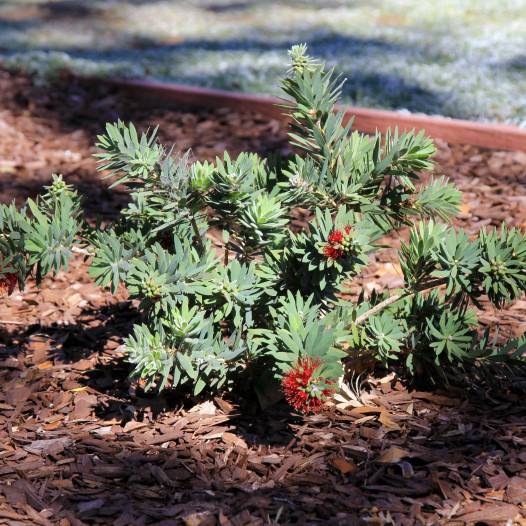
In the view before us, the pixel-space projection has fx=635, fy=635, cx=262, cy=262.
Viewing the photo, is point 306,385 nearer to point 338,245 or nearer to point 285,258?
point 338,245

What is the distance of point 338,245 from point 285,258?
1.17 feet

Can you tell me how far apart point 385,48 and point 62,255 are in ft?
19.6

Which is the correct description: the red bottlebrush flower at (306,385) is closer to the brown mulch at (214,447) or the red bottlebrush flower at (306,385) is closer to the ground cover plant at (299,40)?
the brown mulch at (214,447)

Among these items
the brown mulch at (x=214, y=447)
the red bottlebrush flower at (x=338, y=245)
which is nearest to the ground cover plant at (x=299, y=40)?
the brown mulch at (x=214, y=447)

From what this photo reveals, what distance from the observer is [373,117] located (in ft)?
15.6

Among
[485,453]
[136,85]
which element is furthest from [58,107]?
[485,453]

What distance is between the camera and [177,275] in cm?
199

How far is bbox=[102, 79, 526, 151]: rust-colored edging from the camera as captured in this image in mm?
4438

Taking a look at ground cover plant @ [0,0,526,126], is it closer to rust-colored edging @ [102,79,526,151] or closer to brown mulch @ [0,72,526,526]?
rust-colored edging @ [102,79,526,151]

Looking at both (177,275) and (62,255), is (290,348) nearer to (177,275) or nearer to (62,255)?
(177,275)

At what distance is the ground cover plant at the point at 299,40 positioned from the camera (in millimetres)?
5668

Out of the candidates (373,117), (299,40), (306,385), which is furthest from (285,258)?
(299,40)

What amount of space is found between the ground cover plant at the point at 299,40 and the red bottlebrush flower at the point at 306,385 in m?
3.57

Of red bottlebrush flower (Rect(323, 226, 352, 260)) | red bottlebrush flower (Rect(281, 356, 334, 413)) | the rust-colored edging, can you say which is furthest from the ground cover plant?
red bottlebrush flower (Rect(281, 356, 334, 413))
